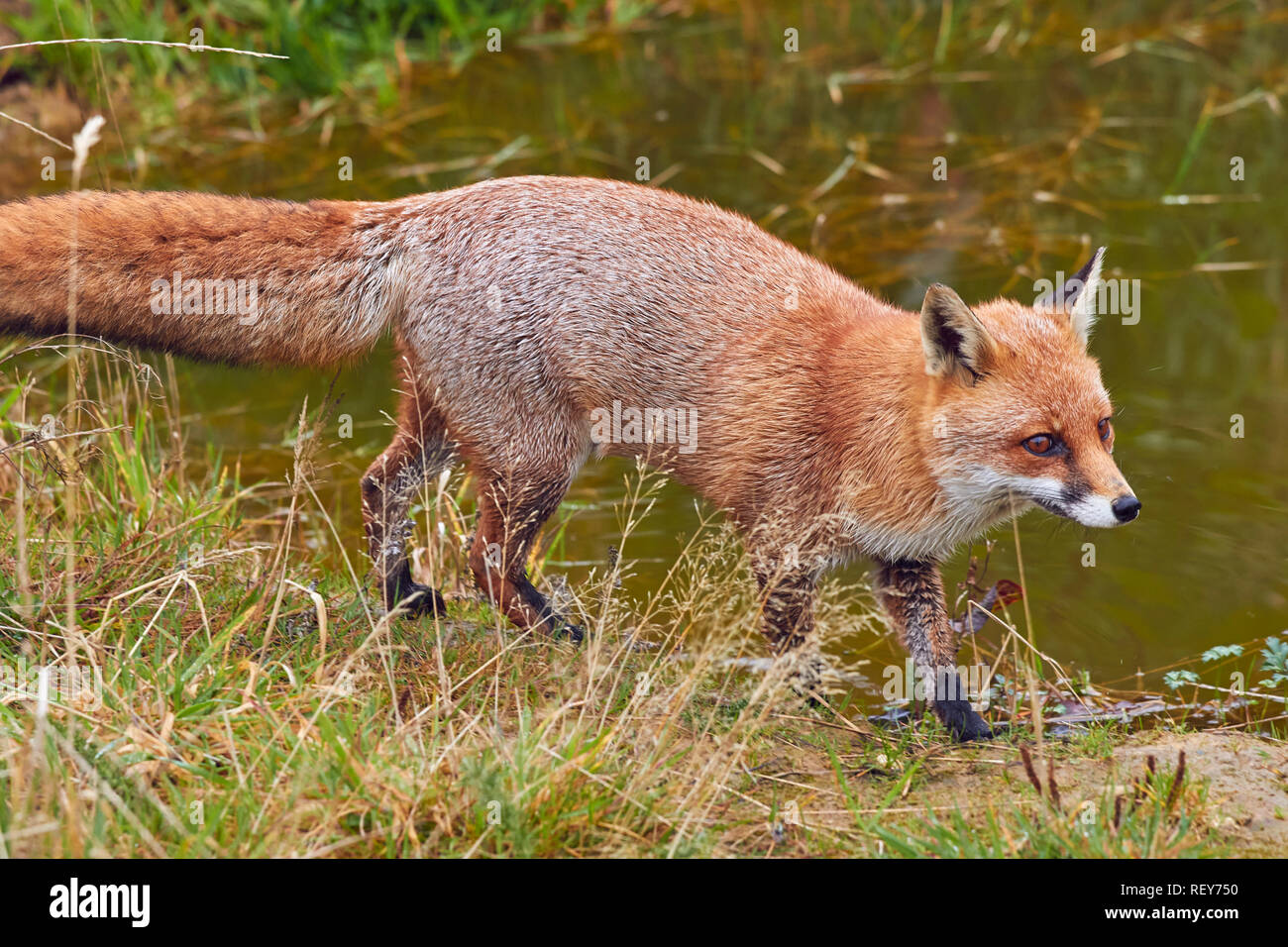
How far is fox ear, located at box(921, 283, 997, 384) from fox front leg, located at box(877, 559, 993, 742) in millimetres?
787

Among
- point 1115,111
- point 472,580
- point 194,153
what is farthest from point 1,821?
point 1115,111

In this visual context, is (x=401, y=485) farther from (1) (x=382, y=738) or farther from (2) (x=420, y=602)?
(1) (x=382, y=738)

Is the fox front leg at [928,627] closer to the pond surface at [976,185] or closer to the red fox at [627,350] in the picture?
the red fox at [627,350]

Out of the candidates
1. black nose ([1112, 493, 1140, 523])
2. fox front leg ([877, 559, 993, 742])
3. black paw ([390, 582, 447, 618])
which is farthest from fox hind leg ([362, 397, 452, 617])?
black nose ([1112, 493, 1140, 523])

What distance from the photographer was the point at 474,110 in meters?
10.5

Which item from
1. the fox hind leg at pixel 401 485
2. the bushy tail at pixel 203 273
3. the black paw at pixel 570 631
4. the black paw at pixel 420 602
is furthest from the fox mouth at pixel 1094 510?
the bushy tail at pixel 203 273

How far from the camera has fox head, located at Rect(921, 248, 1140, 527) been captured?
4.63m

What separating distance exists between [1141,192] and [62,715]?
7719 millimetres

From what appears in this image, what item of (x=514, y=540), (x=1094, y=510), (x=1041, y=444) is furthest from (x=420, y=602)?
(x=1094, y=510)

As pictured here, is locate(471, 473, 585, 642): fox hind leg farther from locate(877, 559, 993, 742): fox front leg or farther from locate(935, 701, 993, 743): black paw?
locate(935, 701, 993, 743): black paw

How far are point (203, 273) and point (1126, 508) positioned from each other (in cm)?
323

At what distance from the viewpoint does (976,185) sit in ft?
31.0

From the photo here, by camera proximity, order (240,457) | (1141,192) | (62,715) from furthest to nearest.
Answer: (1141,192)
(240,457)
(62,715)

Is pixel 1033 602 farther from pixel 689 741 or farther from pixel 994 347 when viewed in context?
pixel 689 741
